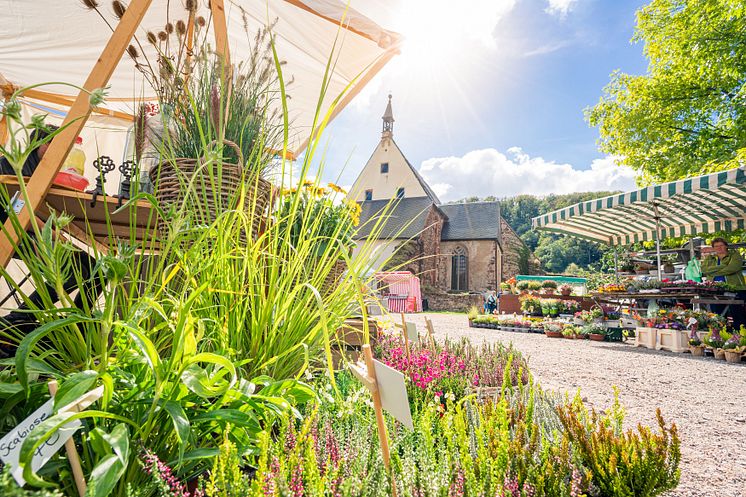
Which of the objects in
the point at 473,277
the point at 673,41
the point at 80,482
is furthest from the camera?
the point at 473,277

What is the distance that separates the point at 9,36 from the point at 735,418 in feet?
20.2

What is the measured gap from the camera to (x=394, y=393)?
2.58 ft

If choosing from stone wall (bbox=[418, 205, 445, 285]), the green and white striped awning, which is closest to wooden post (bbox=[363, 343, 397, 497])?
the green and white striped awning

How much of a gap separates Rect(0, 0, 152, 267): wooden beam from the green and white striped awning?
8.18 metres

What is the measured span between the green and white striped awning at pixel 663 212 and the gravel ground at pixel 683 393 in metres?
2.97

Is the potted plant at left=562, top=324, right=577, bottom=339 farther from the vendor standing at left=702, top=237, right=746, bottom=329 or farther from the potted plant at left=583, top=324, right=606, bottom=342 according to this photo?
the vendor standing at left=702, top=237, right=746, bottom=329

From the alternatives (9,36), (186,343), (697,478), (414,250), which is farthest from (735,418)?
(414,250)

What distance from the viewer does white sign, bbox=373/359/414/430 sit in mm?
745

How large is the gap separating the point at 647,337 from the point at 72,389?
8115 millimetres

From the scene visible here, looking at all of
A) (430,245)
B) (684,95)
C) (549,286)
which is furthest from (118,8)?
(430,245)

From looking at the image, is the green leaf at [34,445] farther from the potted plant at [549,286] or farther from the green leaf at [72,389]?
the potted plant at [549,286]

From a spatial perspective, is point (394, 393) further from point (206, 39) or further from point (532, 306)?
point (532, 306)

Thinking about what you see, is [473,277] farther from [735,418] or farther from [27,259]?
[27,259]

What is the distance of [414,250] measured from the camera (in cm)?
2336
